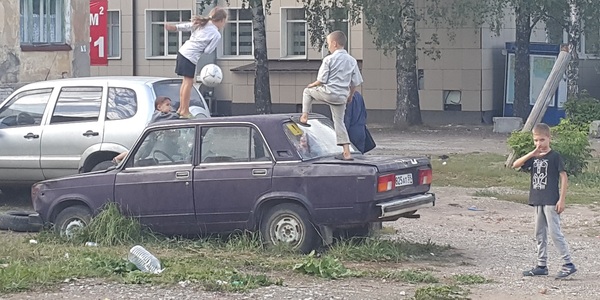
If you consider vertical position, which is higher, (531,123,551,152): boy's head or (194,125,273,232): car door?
(531,123,551,152): boy's head

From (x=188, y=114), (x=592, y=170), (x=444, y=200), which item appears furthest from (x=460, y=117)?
(x=188, y=114)

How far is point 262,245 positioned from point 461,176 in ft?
29.8

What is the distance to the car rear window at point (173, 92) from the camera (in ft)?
46.1

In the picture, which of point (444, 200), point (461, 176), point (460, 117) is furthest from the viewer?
point (460, 117)

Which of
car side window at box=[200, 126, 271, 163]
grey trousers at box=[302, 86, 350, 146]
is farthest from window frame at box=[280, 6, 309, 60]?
car side window at box=[200, 126, 271, 163]

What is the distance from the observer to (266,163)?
10.9 m

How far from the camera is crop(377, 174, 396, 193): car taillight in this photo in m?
10.4

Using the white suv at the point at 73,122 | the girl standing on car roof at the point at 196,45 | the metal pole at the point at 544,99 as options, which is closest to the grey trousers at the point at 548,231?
the girl standing on car roof at the point at 196,45

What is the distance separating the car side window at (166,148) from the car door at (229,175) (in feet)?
0.59

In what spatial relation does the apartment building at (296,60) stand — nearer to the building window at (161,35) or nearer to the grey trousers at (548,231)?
the building window at (161,35)

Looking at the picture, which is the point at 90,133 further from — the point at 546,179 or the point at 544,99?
the point at 544,99

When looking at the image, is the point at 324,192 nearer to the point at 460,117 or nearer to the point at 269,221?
the point at 269,221

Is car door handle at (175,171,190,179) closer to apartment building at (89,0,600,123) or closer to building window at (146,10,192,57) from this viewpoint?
apartment building at (89,0,600,123)

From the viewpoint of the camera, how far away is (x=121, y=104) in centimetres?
1390
